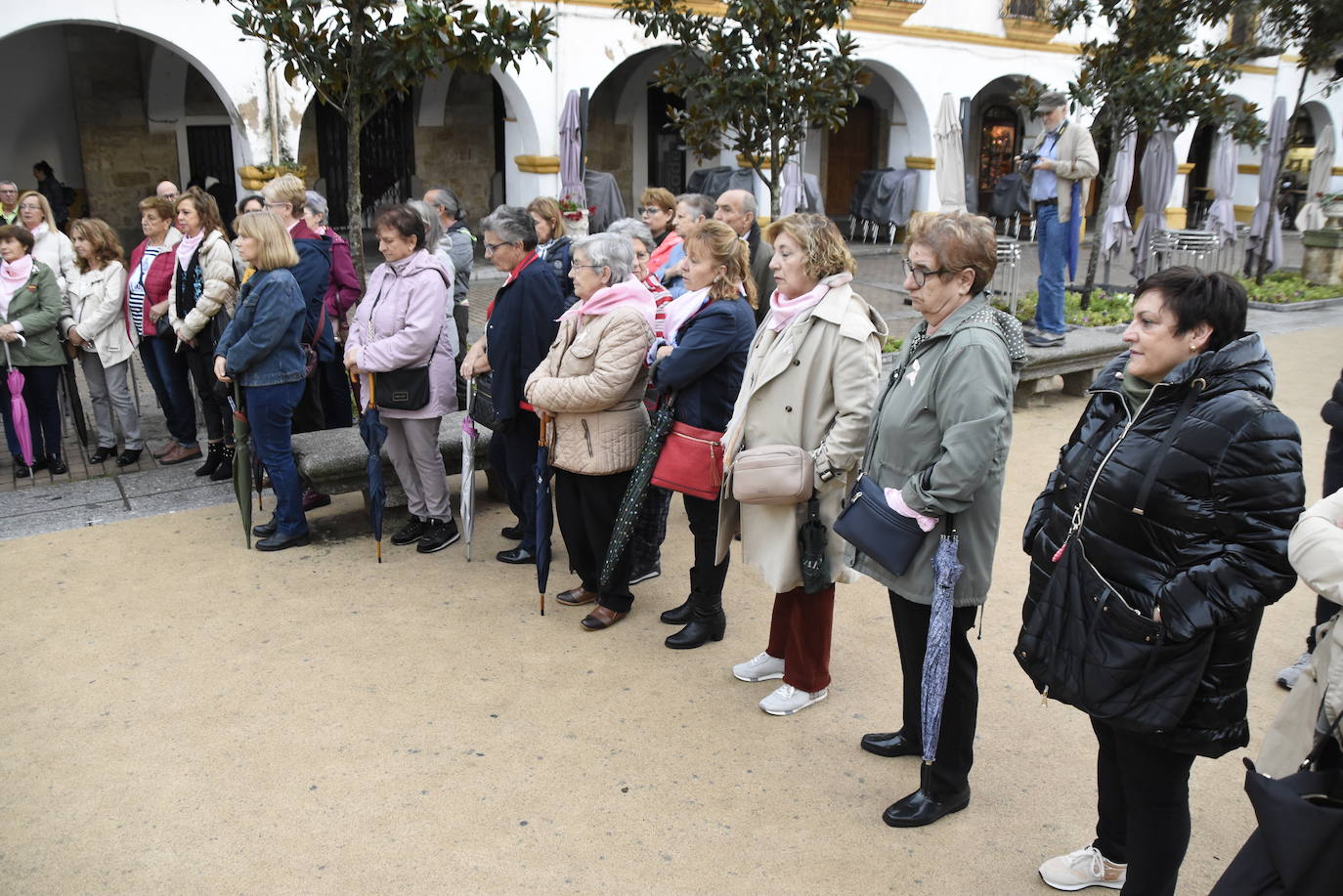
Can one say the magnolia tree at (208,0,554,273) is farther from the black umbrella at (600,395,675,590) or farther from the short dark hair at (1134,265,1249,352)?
the short dark hair at (1134,265,1249,352)

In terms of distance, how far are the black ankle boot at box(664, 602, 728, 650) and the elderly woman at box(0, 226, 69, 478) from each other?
176 inches

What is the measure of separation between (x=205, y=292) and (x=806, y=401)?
415cm

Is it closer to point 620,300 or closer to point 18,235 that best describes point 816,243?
point 620,300

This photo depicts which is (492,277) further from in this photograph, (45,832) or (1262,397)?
(1262,397)

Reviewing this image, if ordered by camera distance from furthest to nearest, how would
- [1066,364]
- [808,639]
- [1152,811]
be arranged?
1. [1066,364]
2. [808,639]
3. [1152,811]

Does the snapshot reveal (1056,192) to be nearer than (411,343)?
No

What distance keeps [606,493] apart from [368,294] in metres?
1.70

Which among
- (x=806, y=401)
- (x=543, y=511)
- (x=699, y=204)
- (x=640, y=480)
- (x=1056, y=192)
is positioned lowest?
(x=543, y=511)

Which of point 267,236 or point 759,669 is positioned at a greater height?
point 267,236

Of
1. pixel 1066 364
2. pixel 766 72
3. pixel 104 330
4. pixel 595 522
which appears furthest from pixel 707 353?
pixel 1066 364

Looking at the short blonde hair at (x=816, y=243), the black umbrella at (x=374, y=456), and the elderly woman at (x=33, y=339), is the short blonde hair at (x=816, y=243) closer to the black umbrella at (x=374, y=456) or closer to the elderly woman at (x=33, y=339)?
the black umbrella at (x=374, y=456)

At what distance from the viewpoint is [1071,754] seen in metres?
3.80

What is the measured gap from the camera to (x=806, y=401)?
12.4ft

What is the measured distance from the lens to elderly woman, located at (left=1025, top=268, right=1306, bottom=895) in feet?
8.11
